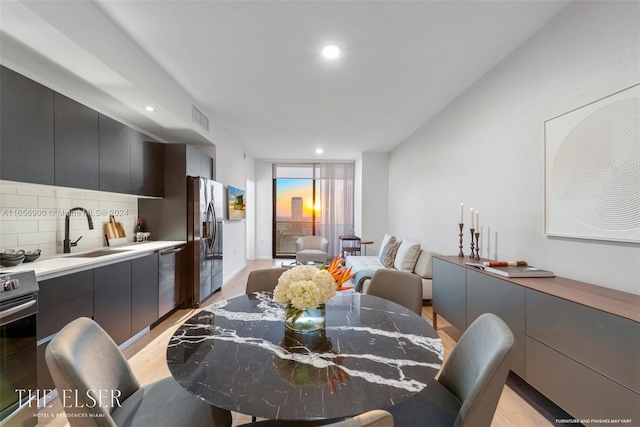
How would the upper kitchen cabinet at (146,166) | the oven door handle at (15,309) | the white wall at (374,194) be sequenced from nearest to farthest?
1. the oven door handle at (15,309)
2. the upper kitchen cabinet at (146,166)
3. the white wall at (374,194)

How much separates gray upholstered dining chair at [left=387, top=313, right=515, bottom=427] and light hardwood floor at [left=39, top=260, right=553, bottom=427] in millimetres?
832

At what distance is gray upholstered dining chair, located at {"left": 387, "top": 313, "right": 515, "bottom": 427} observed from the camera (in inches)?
33.4

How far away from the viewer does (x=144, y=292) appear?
106 inches

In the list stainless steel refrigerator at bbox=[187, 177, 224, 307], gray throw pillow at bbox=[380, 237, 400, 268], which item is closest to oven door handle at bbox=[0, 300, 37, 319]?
stainless steel refrigerator at bbox=[187, 177, 224, 307]

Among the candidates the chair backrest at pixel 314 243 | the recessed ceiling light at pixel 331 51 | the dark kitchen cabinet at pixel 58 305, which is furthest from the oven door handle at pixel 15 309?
the chair backrest at pixel 314 243

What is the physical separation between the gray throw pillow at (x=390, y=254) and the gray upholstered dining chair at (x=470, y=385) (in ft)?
10.0

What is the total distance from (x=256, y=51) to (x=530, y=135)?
2364 millimetres

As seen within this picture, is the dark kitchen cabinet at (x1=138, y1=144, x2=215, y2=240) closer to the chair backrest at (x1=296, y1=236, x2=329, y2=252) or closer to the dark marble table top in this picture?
the dark marble table top

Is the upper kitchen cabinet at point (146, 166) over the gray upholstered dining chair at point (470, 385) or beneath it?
over

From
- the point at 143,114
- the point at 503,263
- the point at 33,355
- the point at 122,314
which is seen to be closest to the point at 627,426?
the point at 503,263

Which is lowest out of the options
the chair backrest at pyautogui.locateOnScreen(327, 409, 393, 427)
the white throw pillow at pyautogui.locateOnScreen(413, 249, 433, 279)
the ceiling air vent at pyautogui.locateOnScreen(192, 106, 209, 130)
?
the white throw pillow at pyautogui.locateOnScreen(413, 249, 433, 279)

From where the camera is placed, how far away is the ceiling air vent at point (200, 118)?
11.3ft

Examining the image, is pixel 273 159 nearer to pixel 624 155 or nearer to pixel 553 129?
pixel 553 129

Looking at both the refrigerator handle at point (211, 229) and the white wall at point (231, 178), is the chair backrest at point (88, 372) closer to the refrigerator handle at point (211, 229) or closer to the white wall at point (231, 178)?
the refrigerator handle at point (211, 229)
